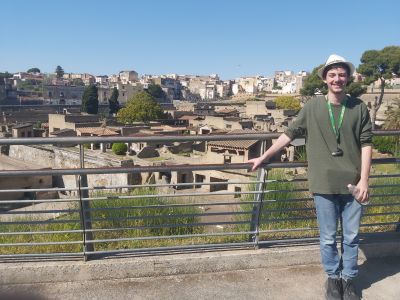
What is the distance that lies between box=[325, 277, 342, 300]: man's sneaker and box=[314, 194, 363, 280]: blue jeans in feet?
0.12

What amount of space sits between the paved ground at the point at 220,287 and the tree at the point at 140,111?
51.8 meters

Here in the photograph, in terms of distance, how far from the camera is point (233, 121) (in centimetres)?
4325

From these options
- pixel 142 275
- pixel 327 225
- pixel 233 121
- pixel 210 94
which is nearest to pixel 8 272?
pixel 142 275

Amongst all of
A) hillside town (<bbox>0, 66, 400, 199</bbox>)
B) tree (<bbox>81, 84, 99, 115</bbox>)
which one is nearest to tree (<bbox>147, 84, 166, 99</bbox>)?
hillside town (<bbox>0, 66, 400, 199</bbox>)

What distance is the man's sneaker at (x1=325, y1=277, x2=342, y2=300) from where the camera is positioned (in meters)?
2.87

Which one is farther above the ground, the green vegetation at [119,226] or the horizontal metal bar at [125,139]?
the horizontal metal bar at [125,139]

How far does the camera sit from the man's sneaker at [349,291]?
287 cm

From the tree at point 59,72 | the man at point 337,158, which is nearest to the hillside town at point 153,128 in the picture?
the man at point 337,158

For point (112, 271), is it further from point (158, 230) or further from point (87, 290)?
point (158, 230)

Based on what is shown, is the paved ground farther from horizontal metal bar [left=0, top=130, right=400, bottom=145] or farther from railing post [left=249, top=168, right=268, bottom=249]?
horizontal metal bar [left=0, top=130, right=400, bottom=145]

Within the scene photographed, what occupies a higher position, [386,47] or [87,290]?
[386,47]

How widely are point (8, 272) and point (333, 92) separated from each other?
2.75m

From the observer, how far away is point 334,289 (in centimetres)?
289

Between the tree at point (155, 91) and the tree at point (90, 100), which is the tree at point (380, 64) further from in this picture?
the tree at point (155, 91)
